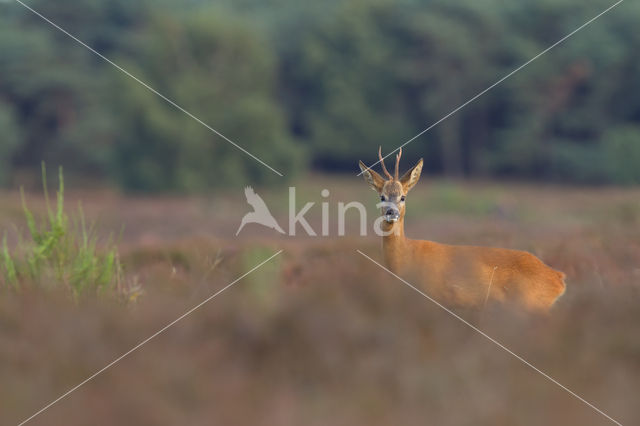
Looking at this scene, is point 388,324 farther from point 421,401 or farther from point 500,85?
point 500,85

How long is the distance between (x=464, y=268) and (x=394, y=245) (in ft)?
3.39

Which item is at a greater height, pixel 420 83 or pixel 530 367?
pixel 420 83

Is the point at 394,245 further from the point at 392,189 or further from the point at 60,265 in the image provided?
the point at 60,265

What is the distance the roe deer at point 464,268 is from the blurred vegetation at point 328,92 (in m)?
31.7

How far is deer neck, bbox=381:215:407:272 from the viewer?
767 centimetres

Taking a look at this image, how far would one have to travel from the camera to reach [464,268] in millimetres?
6895

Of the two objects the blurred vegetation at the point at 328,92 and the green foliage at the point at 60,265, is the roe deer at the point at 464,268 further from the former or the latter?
the blurred vegetation at the point at 328,92

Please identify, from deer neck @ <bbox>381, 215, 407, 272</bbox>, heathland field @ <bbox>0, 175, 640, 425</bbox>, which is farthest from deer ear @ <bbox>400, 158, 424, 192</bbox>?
heathland field @ <bbox>0, 175, 640, 425</bbox>

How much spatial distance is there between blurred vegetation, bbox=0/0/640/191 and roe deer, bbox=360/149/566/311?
31.7 metres

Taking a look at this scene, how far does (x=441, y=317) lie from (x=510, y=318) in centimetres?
36

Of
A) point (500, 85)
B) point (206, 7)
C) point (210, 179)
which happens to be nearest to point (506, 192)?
point (500, 85)

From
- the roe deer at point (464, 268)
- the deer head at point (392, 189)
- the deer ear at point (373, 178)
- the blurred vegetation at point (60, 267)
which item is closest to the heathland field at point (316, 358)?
the blurred vegetation at point (60, 267)

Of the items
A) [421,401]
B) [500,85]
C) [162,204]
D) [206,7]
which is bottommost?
[162,204]

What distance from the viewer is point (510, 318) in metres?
4.33
